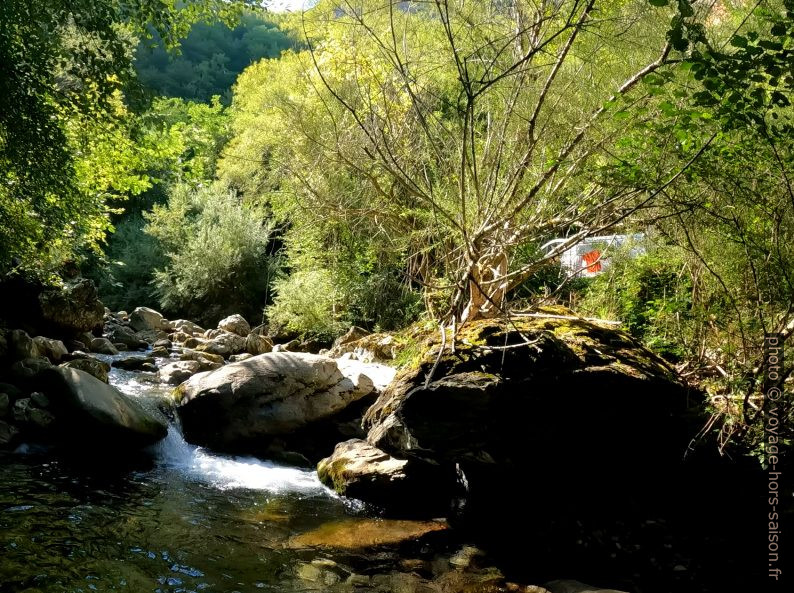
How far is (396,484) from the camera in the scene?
5.99m

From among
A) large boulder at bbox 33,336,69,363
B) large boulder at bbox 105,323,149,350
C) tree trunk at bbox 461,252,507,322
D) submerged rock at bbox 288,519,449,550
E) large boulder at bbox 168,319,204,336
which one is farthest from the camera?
large boulder at bbox 168,319,204,336

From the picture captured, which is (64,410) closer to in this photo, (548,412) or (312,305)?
(548,412)

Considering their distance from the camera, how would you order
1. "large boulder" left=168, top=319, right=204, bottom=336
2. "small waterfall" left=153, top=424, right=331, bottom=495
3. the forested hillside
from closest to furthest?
the forested hillside
"small waterfall" left=153, top=424, right=331, bottom=495
"large boulder" left=168, top=319, right=204, bottom=336

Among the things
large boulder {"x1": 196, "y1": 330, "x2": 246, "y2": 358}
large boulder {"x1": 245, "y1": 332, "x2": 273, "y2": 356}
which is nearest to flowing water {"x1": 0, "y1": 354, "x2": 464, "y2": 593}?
large boulder {"x1": 196, "y1": 330, "x2": 246, "y2": 358}

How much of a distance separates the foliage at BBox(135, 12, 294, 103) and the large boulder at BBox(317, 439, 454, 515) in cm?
3483

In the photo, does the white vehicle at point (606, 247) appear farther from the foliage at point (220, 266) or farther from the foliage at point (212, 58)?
the foliage at point (212, 58)

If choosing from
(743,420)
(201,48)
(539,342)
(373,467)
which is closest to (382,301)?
(373,467)

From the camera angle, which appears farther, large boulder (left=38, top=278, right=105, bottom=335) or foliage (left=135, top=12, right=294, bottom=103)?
foliage (left=135, top=12, right=294, bottom=103)

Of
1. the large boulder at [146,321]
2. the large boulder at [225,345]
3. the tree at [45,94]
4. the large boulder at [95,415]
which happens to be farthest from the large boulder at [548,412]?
the large boulder at [146,321]

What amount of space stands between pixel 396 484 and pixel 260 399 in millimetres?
2487

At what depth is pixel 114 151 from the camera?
955 cm

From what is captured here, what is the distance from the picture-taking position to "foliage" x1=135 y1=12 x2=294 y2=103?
3731cm

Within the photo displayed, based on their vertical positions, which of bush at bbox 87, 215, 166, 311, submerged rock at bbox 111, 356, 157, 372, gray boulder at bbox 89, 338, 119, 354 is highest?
bush at bbox 87, 215, 166, 311

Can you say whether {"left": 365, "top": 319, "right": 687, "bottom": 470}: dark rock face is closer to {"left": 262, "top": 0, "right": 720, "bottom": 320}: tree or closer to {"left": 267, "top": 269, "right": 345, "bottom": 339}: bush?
{"left": 262, "top": 0, "right": 720, "bottom": 320}: tree
